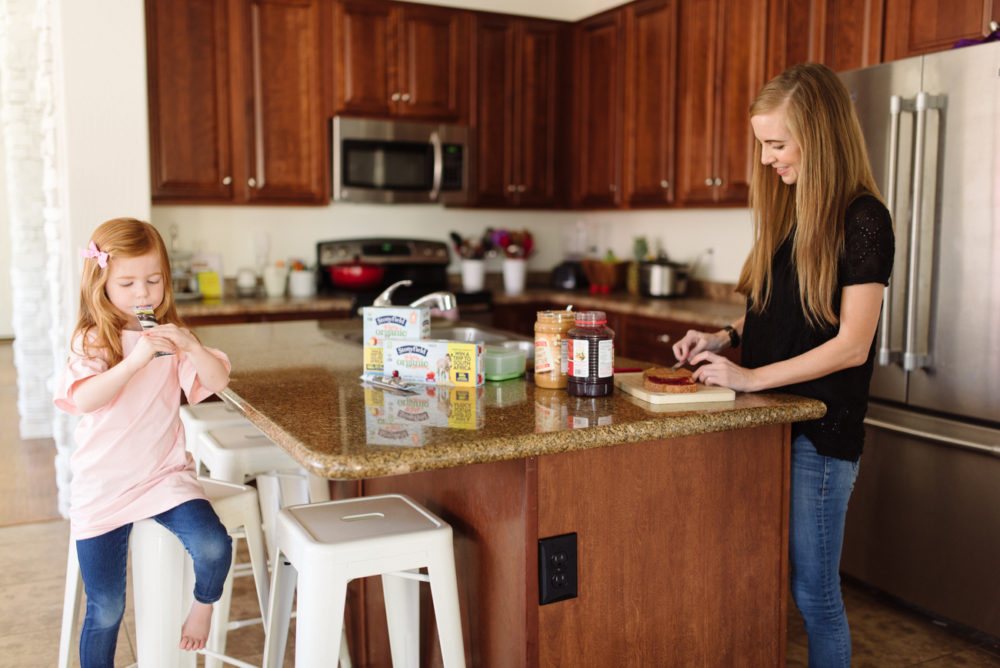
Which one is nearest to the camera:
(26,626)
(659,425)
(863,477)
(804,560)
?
(659,425)

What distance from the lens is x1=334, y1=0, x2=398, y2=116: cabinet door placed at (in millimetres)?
4492

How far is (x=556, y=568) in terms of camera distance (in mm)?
1576

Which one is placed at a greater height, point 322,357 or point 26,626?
point 322,357

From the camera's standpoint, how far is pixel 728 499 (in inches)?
70.4

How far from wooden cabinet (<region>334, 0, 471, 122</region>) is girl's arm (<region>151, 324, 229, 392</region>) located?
3045 mm

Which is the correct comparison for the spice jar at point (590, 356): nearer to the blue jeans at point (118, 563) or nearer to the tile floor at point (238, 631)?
the blue jeans at point (118, 563)

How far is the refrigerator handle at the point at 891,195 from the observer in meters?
2.74

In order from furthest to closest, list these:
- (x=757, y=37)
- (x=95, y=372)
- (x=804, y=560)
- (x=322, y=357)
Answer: (x=757, y=37) → (x=322, y=357) → (x=804, y=560) → (x=95, y=372)

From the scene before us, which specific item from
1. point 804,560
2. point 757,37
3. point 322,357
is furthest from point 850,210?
point 757,37

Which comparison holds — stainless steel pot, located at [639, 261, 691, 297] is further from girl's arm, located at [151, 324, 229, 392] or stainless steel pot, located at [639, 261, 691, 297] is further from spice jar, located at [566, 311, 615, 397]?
girl's arm, located at [151, 324, 229, 392]

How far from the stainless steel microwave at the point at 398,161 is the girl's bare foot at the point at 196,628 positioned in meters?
3.08

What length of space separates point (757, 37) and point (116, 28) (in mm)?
2636

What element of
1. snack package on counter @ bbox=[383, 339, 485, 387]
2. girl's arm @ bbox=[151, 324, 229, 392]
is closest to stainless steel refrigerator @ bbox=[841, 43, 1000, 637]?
snack package on counter @ bbox=[383, 339, 485, 387]

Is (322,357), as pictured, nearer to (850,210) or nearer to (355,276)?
(850,210)
